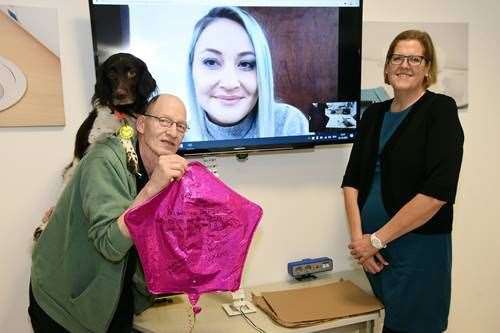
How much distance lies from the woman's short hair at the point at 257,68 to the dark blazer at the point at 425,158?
1.53 ft

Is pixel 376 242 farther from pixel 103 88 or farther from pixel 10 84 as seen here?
pixel 10 84

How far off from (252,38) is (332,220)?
3.26 ft

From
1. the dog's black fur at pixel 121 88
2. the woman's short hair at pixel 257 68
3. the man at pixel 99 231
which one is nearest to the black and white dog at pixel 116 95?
the dog's black fur at pixel 121 88

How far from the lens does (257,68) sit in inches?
77.0

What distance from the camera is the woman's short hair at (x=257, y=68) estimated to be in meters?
1.87

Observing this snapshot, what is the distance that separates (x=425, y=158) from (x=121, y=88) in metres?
1.07

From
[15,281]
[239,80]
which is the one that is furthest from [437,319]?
[15,281]

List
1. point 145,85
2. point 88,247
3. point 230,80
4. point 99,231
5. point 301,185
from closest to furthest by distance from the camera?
1. point 99,231
2. point 88,247
3. point 145,85
4. point 230,80
5. point 301,185

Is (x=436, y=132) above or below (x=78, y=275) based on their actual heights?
above

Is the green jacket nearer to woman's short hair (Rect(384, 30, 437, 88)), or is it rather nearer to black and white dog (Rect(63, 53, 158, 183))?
black and white dog (Rect(63, 53, 158, 183))

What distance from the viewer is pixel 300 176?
226 cm

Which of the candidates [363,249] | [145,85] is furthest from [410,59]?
[145,85]

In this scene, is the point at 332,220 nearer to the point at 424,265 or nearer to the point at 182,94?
the point at 424,265

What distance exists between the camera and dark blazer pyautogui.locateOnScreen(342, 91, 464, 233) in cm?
160
